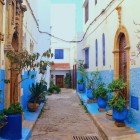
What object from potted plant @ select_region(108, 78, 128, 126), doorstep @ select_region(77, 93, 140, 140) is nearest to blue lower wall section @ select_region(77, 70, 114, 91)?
doorstep @ select_region(77, 93, 140, 140)

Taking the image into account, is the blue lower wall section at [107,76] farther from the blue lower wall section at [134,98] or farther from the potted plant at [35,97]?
the potted plant at [35,97]

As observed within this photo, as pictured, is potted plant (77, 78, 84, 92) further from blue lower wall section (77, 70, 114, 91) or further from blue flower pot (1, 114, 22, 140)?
blue flower pot (1, 114, 22, 140)

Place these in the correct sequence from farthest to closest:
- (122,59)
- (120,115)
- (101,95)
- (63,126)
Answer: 1. (101,95)
2. (122,59)
3. (63,126)
4. (120,115)

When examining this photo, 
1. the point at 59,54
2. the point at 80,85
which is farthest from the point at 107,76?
the point at 59,54

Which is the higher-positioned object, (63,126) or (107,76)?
(107,76)

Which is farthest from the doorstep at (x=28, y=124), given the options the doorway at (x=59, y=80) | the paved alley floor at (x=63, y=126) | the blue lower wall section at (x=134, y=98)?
the doorway at (x=59, y=80)

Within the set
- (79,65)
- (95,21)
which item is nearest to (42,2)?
(79,65)

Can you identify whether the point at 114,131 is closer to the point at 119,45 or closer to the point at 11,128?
A: the point at 11,128

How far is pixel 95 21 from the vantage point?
15.2m

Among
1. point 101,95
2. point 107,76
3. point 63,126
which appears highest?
point 107,76

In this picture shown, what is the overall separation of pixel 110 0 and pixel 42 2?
36.8ft

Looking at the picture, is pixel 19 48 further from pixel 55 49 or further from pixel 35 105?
pixel 55 49

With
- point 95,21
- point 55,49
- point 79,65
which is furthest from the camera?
point 55,49

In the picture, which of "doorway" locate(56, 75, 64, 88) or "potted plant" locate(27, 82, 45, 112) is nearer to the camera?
"potted plant" locate(27, 82, 45, 112)
